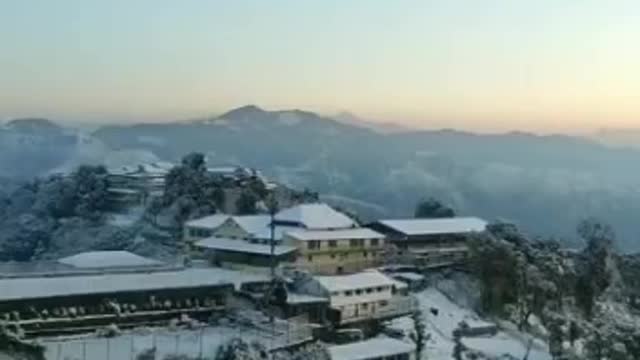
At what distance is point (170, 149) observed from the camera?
652 feet

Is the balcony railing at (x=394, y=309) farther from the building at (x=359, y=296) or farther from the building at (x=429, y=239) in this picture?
the building at (x=429, y=239)

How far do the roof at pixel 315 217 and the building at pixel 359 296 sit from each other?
13.8 ft

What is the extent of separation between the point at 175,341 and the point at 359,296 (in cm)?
752

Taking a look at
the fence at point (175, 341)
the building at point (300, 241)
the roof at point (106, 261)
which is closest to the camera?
the fence at point (175, 341)

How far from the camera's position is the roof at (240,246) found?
37.8 m

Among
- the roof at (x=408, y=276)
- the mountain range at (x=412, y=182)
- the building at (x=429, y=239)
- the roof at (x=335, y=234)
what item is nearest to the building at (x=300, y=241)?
the roof at (x=335, y=234)

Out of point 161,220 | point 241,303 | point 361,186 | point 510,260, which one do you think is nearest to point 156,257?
point 161,220

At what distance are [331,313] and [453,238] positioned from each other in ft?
41.3

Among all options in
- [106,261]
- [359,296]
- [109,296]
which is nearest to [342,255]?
[359,296]

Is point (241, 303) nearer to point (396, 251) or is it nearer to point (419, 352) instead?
point (419, 352)

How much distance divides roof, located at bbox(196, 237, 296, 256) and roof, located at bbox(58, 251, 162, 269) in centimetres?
207

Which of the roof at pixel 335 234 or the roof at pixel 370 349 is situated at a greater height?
the roof at pixel 335 234

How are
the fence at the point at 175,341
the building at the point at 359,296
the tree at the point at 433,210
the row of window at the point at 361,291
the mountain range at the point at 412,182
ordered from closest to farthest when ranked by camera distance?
1. the fence at the point at 175,341
2. the building at the point at 359,296
3. the row of window at the point at 361,291
4. the tree at the point at 433,210
5. the mountain range at the point at 412,182

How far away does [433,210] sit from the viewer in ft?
171
